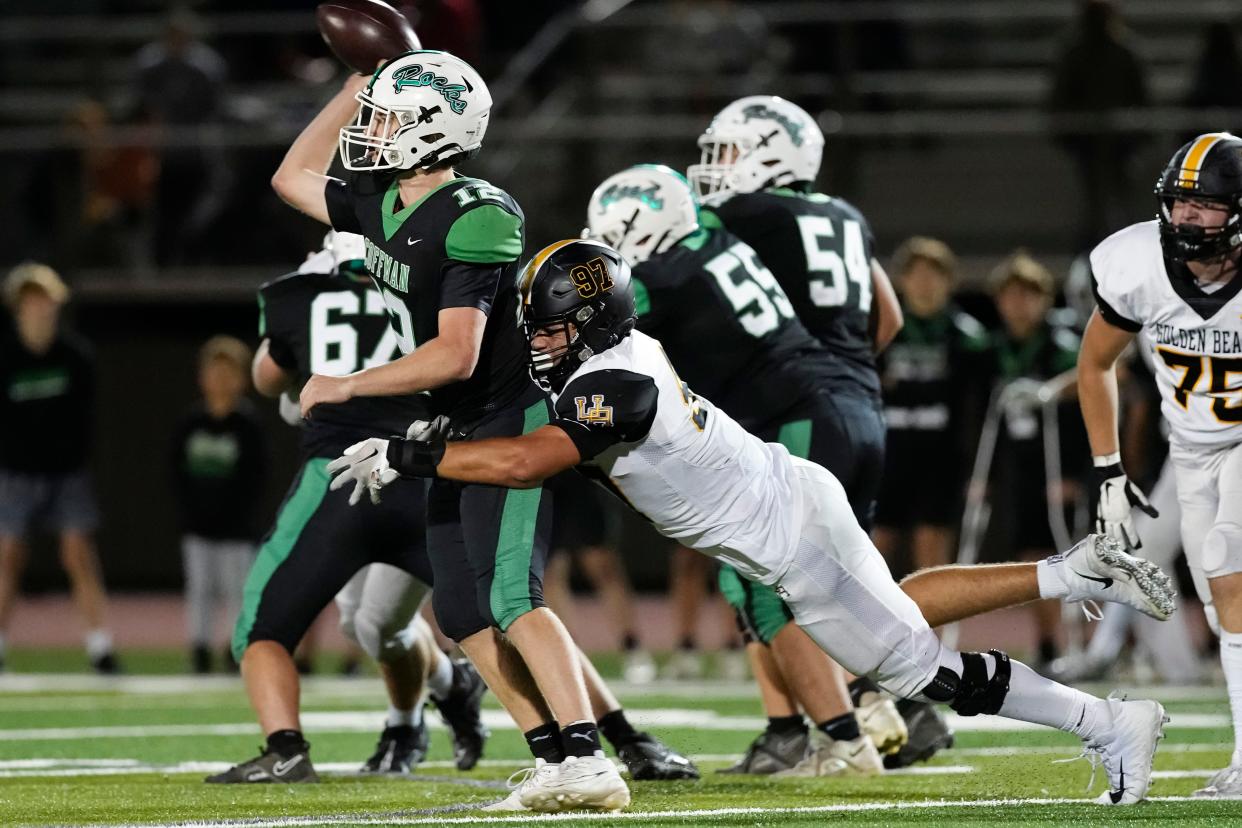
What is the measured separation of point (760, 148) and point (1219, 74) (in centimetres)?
637

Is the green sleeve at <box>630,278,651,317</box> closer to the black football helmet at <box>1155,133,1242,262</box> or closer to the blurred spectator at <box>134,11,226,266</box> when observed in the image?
the black football helmet at <box>1155,133,1242,262</box>

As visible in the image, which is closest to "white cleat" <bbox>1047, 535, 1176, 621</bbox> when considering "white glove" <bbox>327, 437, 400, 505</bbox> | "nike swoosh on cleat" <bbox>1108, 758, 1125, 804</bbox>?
"nike swoosh on cleat" <bbox>1108, 758, 1125, 804</bbox>

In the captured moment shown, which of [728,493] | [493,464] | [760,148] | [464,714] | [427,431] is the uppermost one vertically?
[760,148]

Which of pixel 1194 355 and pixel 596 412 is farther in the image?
pixel 1194 355

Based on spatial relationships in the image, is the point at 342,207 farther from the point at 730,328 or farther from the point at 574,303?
the point at 730,328

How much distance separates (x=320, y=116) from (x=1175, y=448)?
2764 millimetres

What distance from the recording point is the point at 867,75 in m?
12.7

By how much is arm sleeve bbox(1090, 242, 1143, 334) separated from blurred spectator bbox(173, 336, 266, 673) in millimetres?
6218

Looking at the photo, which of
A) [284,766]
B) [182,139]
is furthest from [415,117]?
[182,139]

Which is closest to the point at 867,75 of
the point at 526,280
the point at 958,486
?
the point at 958,486

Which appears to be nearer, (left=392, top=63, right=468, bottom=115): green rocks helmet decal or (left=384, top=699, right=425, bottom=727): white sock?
(left=392, top=63, right=468, bottom=115): green rocks helmet decal

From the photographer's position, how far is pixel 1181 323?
5.62 m

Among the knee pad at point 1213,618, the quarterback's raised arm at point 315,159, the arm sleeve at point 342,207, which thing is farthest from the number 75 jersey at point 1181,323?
the quarterback's raised arm at point 315,159

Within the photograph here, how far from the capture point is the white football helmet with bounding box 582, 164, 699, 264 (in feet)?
→ 20.8
